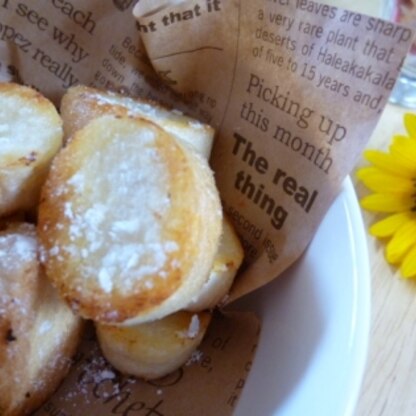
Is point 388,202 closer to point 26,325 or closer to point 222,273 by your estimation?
point 222,273

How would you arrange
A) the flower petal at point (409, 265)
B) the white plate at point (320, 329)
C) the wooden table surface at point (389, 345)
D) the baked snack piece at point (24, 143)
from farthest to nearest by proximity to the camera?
the flower petal at point (409, 265) → the wooden table surface at point (389, 345) → the baked snack piece at point (24, 143) → the white plate at point (320, 329)

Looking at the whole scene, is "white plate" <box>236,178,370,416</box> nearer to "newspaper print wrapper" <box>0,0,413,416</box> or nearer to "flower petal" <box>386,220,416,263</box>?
"newspaper print wrapper" <box>0,0,413,416</box>

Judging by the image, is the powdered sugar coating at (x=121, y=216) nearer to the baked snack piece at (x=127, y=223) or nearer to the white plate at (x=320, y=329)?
the baked snack piece at (x=127, y=223)

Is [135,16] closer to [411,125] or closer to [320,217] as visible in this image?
[320,217]

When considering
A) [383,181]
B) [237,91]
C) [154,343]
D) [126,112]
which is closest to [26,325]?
[154,343]

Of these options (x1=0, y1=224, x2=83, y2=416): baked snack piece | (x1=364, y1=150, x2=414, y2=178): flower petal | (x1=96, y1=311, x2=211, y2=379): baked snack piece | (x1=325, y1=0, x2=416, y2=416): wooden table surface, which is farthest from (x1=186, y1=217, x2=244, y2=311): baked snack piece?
(x1=364, y1=150, x2=414, y2=178): flower petal

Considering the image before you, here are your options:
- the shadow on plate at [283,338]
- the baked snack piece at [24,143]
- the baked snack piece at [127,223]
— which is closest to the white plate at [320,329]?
the shadow on plate at [283,338]
